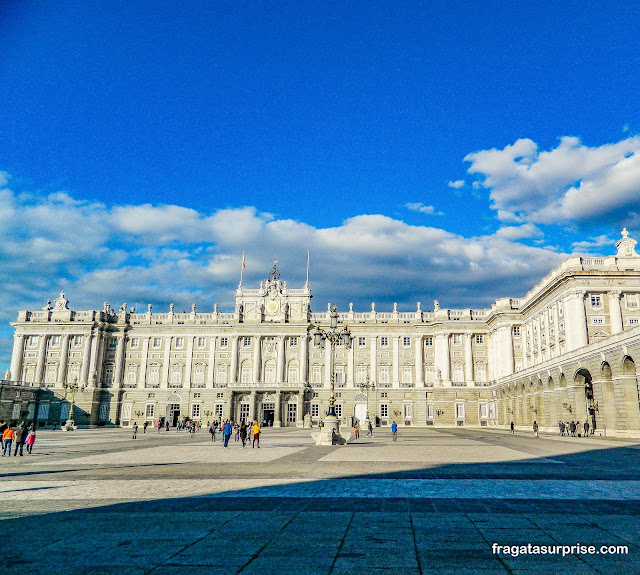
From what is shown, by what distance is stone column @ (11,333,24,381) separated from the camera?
88875 mm

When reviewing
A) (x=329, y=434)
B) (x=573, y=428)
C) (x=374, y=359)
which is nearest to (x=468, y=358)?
(x=374, y=359)

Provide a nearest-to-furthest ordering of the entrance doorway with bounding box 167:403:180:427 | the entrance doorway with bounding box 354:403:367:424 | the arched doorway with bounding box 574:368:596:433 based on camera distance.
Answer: the arched doorway with bounding box 574:368:596:433 → the entrance doorway with bounding box 354:403:367:424 → the entrance doorway with bounding box 167:403:180:427

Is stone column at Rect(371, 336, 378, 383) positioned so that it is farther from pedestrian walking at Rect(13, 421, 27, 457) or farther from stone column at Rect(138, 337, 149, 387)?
pedestrian walking at Rect(13, 421, 27, 457)

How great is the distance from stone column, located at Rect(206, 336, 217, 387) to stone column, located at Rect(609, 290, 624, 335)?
6179 cm

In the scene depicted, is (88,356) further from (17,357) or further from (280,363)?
A: (280,363)

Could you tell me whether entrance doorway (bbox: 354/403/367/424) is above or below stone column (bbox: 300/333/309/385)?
below

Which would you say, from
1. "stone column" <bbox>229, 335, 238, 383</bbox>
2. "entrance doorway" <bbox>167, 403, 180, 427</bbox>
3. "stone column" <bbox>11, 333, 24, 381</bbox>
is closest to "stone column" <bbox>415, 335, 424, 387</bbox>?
"stone column" <bbox>229, 335, 238, 383</bbox>

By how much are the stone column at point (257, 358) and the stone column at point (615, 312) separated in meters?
54.2

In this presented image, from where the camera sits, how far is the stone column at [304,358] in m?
88.0

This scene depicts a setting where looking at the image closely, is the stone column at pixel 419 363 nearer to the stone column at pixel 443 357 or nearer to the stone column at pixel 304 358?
the stone column at pixel 443 357

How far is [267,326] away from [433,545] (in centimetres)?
8244

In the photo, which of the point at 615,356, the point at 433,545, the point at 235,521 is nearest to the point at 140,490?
the point at 235,521

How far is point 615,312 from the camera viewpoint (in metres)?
58.2

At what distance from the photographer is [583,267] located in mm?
58500
